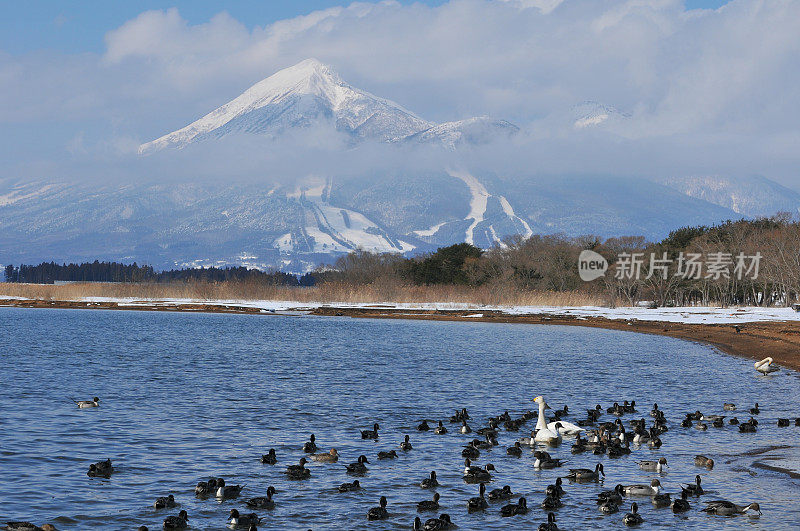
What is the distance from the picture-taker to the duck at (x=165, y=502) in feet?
59.5

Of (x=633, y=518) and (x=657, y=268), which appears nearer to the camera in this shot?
(x=633, y=518)

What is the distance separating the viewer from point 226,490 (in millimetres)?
19062

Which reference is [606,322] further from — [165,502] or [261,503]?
[165,502]

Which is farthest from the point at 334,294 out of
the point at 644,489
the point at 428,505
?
the point at 428,505

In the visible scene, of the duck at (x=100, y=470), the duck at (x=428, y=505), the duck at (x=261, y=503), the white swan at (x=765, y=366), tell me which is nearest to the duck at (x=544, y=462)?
the duck at (x=428, y=505)

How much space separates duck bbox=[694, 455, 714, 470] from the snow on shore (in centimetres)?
6048

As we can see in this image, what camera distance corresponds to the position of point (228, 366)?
161 ft

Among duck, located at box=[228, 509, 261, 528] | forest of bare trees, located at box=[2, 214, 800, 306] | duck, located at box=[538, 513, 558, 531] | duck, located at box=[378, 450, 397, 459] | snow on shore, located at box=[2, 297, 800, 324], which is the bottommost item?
duck, located at box=[228, 509, 261, 528]

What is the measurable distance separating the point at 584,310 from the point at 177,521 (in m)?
91.5

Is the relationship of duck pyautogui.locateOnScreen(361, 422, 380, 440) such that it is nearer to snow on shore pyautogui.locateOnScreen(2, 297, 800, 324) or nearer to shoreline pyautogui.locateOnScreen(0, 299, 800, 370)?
shoreline pyautogui.locateOnScreen(0, 299, 800, 370)

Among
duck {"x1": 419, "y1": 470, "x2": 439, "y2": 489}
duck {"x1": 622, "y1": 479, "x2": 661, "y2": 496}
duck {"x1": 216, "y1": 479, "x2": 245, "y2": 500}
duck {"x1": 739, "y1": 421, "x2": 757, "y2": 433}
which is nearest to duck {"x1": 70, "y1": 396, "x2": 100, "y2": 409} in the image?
duck {"x1": 216, "y1": 479, "x2": 245, "y2": 500}

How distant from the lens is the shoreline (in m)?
57.1

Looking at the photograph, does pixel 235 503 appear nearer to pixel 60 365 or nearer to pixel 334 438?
pixel 334 438

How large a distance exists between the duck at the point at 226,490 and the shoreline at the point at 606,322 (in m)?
37.2
